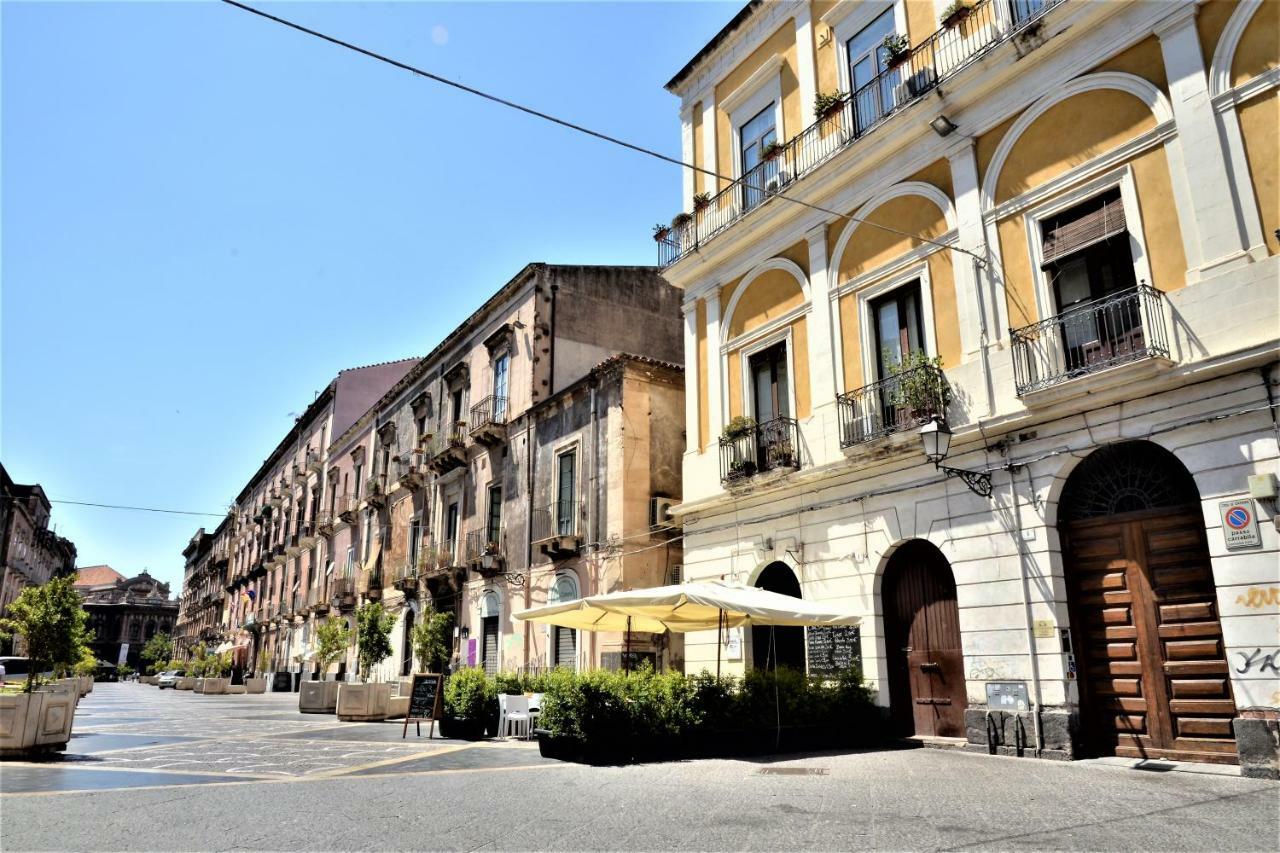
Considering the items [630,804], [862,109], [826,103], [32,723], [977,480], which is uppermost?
[826,103]

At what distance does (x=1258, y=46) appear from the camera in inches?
356

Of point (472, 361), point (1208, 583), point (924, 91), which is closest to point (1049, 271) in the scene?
point (924, 91)

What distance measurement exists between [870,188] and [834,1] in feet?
12.7

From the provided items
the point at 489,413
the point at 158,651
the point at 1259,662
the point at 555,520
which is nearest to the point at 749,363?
the point at 555,520

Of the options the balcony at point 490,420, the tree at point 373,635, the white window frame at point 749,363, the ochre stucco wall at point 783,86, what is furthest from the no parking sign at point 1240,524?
the tree at point 373,635

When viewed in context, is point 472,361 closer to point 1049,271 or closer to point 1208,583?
point 1049,271

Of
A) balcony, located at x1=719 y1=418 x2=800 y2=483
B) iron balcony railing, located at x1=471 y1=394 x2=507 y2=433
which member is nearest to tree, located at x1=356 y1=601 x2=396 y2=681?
iron balcony railing, located at x1=471 y1=394 x2=507 y2=433

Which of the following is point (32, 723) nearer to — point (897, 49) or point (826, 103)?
point (826, 103)

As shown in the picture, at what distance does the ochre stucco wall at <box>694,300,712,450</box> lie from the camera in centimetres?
1623

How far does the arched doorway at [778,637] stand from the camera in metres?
14.1

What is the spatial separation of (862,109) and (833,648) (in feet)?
28.6

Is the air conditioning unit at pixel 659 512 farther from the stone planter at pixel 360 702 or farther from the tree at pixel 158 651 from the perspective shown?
the tree at pixel 158 651

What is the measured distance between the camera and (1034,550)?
10.3 meters

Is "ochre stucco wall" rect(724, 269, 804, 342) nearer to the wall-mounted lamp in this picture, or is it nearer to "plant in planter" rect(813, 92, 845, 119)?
"plant in planter" rect(813, 92, 845, 119)
